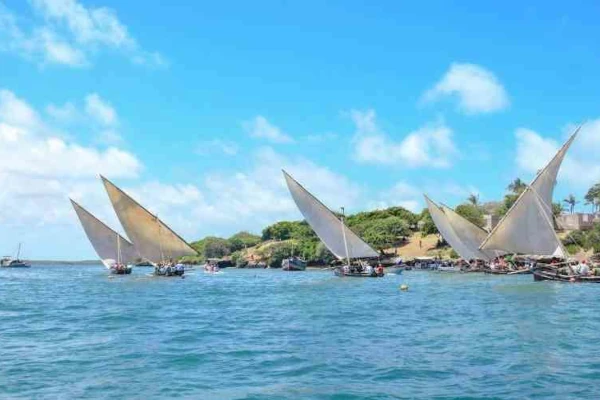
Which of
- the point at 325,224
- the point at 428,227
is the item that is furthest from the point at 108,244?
the point at 428,227

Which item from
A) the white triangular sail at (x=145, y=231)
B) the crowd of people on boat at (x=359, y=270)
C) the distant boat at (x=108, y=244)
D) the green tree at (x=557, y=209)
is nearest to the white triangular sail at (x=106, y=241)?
the distant boat at (x=108, y=244)

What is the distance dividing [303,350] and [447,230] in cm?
7787

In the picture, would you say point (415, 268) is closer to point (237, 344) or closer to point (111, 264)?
point (111, 264)

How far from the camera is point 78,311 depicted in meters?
41.6

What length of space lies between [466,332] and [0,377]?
17778 mm

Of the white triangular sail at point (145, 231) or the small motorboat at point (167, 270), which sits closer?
the white triangular sail at point (145, 231)

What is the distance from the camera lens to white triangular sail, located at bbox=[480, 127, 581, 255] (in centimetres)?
6544

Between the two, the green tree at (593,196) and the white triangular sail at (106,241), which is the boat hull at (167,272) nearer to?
the white triangular sail at (106,241)

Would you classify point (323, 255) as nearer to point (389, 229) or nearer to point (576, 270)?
point (389, 229)

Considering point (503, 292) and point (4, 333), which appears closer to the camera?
point (4, 333)

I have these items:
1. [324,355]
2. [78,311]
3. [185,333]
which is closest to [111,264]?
[78,311]

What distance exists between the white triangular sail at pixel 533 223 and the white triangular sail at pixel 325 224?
48.1 feet

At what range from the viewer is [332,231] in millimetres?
75000

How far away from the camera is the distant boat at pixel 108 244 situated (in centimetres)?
8254
